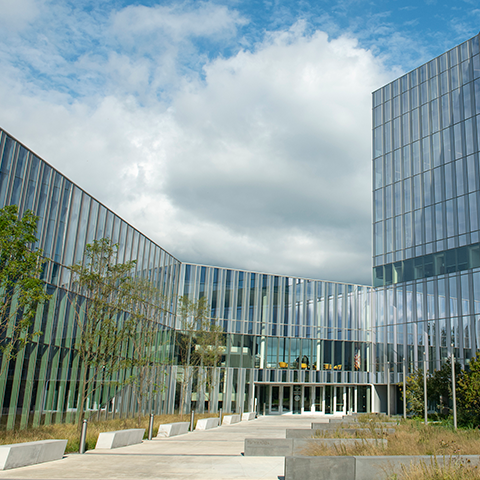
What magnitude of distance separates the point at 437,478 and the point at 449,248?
1246 inches

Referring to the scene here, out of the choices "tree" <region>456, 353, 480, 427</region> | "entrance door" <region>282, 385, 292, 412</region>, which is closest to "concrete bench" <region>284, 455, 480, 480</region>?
"tree" <region>456, 353, 480, 427</region>

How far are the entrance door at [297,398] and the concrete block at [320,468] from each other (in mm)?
38068

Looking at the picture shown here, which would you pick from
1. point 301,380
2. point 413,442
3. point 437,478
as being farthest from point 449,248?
point 437,478

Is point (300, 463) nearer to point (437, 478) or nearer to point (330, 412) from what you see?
point (437, 478)

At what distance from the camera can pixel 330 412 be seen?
4697cm

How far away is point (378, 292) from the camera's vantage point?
4541 cm

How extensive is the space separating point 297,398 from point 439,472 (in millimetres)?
39128

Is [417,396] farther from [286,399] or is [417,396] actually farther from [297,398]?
[286,399]

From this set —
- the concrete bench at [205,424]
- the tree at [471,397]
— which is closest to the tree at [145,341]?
the concrete bench at [205,424]

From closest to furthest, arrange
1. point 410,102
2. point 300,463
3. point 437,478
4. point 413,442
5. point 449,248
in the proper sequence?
point 437,478 < point 300,463 < point 413,442 < point 449,248 < point 410,102

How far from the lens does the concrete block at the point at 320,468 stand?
9.65 meters

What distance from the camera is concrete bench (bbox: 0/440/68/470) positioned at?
11023 mm

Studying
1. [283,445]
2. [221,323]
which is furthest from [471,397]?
[221,323]

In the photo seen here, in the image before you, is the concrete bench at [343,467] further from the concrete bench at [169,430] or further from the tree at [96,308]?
the concrete bench at [169,430]
